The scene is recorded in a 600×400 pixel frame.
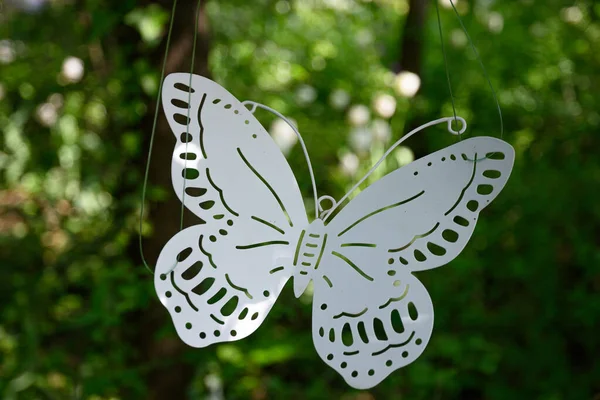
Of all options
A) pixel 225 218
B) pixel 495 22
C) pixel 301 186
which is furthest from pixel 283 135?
pixel 495 22

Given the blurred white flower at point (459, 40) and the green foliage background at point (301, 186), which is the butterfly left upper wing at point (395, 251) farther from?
the blurred white flower at point (459, 40)

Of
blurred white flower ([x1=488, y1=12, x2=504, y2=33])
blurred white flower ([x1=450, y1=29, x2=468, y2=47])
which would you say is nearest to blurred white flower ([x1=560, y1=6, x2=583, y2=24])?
blurred white flower ([x1=488, y1=12, x2=504, y2=33])

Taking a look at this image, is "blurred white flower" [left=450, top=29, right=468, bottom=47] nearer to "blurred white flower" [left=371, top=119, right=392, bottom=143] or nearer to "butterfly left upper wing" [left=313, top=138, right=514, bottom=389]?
"blurred white flower" [left=371, top=119, right=392, bottom=143]

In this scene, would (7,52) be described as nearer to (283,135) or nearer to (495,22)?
(283,135)

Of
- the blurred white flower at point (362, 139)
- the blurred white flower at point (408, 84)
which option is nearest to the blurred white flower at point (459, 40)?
the blurred white flower at point (408, 84)

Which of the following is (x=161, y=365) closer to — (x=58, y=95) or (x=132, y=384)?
(x=132, y=384)

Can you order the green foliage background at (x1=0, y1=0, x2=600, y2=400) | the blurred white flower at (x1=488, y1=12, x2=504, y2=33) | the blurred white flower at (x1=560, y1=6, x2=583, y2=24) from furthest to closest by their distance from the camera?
the blurred white flower at (x1=488, y1=12, x2=504, y2=33)
the blurred white flower at (x1=560, y1=6, x2=583, y2=24)
the green foliage background at (x1=0, y1=0, x2=600, y2=400)
